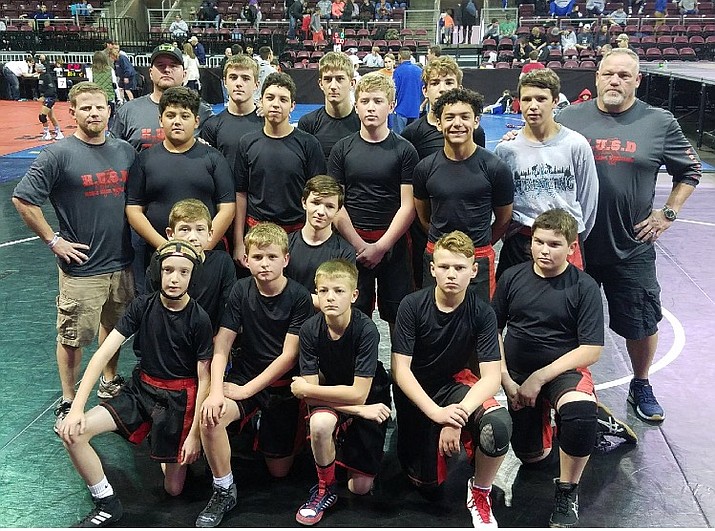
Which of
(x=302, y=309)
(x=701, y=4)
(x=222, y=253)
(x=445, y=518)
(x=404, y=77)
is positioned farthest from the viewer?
(x=701, y=4)

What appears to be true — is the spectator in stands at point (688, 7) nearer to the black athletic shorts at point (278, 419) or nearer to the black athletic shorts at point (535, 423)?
the black athletic shorts at point (535, 423)

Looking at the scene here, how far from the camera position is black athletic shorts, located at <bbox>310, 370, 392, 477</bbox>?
11.0 ft

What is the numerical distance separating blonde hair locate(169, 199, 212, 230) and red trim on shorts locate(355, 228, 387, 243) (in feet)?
3.01

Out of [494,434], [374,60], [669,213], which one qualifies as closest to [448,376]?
[494,434]

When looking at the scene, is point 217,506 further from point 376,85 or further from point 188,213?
point 376,85

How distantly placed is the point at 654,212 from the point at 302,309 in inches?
80.8

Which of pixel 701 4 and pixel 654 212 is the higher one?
pixel 701 4

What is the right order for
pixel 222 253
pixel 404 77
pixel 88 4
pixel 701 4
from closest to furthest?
pixel 222 253, pixel 404 77, pixel 701 4, pixel 88 4

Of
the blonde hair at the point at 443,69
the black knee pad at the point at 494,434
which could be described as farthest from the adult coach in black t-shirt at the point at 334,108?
the black knee pad at the point at 494,434

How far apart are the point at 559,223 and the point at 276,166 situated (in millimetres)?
1597

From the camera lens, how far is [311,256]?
3.68m

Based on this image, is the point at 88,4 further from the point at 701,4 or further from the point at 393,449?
the point at 393,449

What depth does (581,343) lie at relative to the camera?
341 cm

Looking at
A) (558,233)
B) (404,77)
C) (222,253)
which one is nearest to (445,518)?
(558,233)
